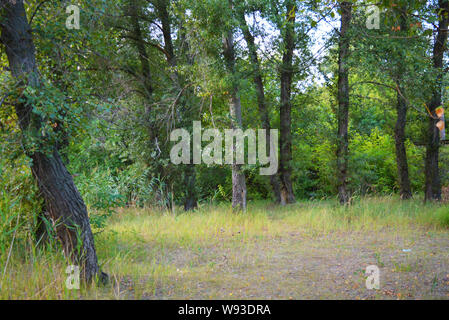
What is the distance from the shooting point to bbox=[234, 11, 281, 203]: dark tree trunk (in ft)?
32.8

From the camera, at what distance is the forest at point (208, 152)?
428 centimetres

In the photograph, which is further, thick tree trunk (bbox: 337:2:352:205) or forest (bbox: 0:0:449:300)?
thick tree trunk (bbox: 337:2:352:205)

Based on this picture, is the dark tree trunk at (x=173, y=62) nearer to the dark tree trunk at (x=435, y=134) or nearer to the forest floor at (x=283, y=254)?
the forest floor at (x=283, y=254)

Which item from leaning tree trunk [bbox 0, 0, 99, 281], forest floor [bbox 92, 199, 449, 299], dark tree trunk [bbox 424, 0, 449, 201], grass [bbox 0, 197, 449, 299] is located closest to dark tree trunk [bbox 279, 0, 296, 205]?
forest floor [bbox 92, 199, 449, 299]

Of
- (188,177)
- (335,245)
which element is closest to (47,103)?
(335,245)

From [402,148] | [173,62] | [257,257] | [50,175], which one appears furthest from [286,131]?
[50,175]

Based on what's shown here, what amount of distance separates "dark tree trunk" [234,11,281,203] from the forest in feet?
0.16

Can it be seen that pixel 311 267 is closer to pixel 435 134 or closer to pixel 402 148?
pixel 435 134

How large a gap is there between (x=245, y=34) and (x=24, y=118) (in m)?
7.48

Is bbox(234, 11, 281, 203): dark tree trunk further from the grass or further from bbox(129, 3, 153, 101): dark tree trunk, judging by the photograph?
the grass

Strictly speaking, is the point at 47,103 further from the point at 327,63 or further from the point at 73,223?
the point at 327,63

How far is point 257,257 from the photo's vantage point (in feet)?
19.4

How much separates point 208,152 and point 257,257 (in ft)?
11.6
